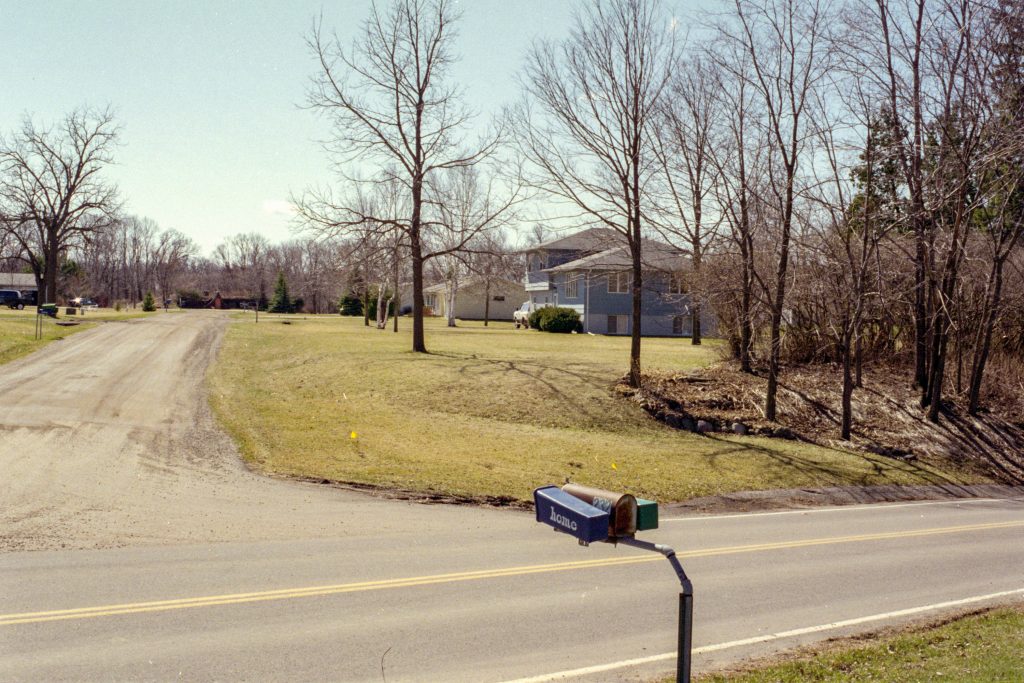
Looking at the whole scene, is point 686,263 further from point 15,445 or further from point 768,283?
point 15,445

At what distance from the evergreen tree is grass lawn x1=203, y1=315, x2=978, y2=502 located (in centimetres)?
6507

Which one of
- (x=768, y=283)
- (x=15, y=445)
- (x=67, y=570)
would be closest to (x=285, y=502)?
(x=67, y=570)

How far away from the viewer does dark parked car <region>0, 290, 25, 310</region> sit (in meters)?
69.8

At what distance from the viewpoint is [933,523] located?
14914mm

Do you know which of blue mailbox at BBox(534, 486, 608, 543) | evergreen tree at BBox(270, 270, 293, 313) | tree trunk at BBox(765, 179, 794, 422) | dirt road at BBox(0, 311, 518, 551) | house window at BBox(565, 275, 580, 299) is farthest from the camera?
evergreen tree at BBox(270, 270, 293, 313)

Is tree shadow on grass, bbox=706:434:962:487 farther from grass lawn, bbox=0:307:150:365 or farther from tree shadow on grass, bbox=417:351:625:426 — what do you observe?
grass lawn, bbox=0:307:150:365

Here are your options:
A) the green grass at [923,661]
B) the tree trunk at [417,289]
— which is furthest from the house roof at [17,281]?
the green grass at [923,661]

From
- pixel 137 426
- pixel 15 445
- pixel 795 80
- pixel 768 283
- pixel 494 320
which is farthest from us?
pixel 494 320

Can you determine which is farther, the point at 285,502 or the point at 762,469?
the point at 762,469

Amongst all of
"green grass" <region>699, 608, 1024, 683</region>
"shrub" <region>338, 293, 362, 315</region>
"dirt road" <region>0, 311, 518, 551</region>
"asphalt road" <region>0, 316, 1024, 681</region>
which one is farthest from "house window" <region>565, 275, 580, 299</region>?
"green grass" <region>699, 608, 1024, 683</region>

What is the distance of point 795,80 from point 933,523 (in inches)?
A: 527

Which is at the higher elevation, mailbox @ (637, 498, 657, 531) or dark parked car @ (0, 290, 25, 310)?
dark parked car @ (0, 290, 25, 310)

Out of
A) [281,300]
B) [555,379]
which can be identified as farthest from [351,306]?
[555,379]

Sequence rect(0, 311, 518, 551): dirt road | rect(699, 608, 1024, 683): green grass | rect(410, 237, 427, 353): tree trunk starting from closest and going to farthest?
1. rect(699, 608, 1024, 683): green grass
2. rect(0, 311, 518, 551): dirt road
3. rect(410, 237, 427, 353): tree trunk
